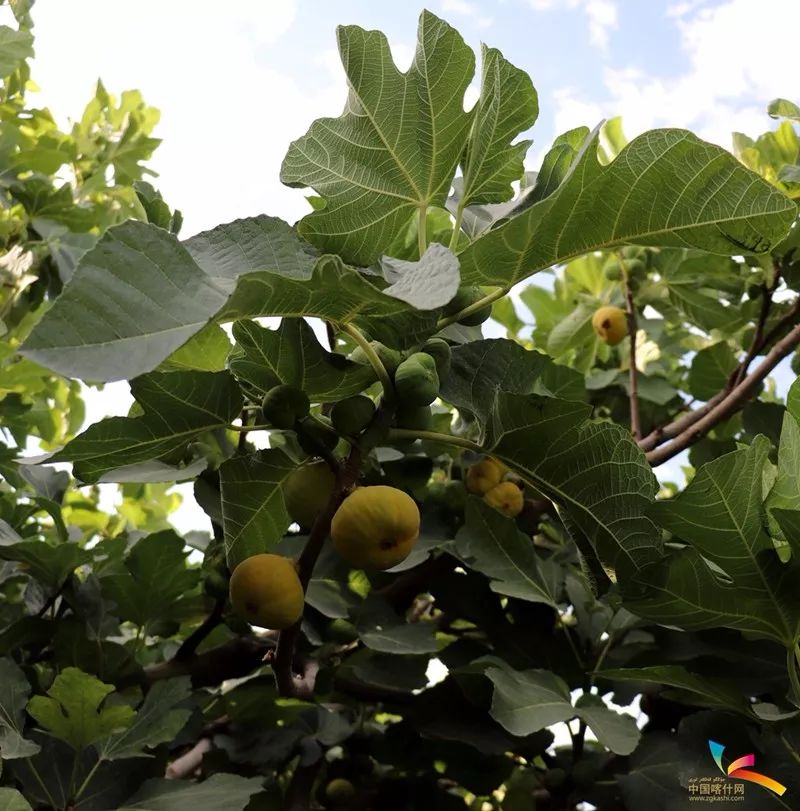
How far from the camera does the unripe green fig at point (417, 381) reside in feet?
2.91

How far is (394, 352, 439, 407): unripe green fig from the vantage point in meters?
0.89

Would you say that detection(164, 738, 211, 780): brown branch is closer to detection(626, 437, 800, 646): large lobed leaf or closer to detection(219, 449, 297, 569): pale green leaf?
detection(219, 449, 297, 569): pale green leaf

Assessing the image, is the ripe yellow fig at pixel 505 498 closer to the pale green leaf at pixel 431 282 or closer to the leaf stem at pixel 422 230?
the leaf stem at pixel 422 230

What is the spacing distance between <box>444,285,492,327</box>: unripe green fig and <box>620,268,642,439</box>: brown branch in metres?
0.77

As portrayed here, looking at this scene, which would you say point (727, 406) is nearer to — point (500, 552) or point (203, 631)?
point (500, 552)

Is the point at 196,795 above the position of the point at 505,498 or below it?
below

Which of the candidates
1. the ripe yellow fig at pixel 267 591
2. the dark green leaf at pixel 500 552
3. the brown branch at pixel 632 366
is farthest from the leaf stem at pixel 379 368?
the brown branch at pixel 632 366

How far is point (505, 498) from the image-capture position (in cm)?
153

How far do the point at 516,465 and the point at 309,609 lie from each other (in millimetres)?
648

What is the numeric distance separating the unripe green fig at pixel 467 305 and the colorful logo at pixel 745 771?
0.72m

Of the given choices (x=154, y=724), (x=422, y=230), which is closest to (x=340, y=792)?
(x=154, y=724)

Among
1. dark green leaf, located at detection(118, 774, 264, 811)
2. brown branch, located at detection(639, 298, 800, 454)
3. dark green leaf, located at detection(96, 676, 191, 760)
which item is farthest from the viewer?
brown branch, located at detection(639, 298, 800, 454)

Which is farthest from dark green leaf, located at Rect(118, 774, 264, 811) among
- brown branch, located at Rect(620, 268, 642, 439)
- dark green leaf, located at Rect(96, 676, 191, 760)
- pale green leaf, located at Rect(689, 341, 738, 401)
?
pale green leaf, located at Rect(689, 341, 738, 401)

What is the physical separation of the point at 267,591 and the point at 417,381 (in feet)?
0.90
